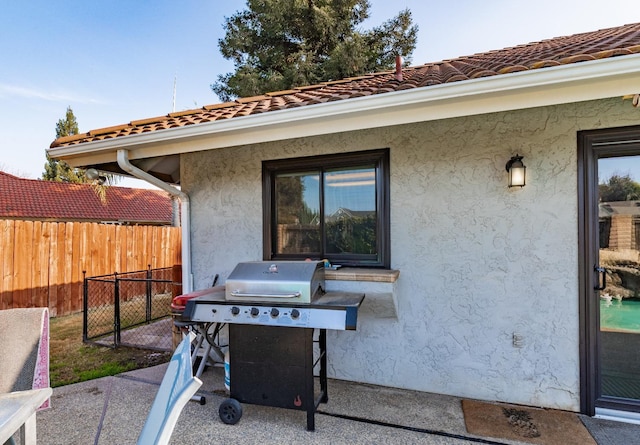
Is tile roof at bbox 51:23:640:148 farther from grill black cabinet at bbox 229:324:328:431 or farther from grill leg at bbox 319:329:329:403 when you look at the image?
grill leg at bbox 319:329:329:403

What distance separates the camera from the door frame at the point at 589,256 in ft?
12.6

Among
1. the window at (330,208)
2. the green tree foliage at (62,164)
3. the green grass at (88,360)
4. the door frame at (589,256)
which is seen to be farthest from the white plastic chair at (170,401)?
the green tree foliage at (62,164)

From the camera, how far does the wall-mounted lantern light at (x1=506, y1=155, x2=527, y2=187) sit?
3941 mm

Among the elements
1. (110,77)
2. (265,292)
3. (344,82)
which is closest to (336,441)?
(265,292)

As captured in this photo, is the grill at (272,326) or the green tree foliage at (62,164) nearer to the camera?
the grill at (272,326)

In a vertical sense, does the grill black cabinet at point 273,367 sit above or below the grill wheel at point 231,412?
above

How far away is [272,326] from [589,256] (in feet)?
12.1

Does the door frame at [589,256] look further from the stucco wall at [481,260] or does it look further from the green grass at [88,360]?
the green grass at [88,360]

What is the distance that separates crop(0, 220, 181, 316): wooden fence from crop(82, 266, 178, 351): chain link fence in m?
0.66

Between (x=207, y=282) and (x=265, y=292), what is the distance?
→ 238cm

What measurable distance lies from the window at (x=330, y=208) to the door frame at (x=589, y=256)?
87.4 inches

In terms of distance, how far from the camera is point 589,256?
3.86 meters

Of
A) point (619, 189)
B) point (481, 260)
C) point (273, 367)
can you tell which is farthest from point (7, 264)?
point (619, 189)

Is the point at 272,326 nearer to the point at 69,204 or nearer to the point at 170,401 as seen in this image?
the point at 170,401
